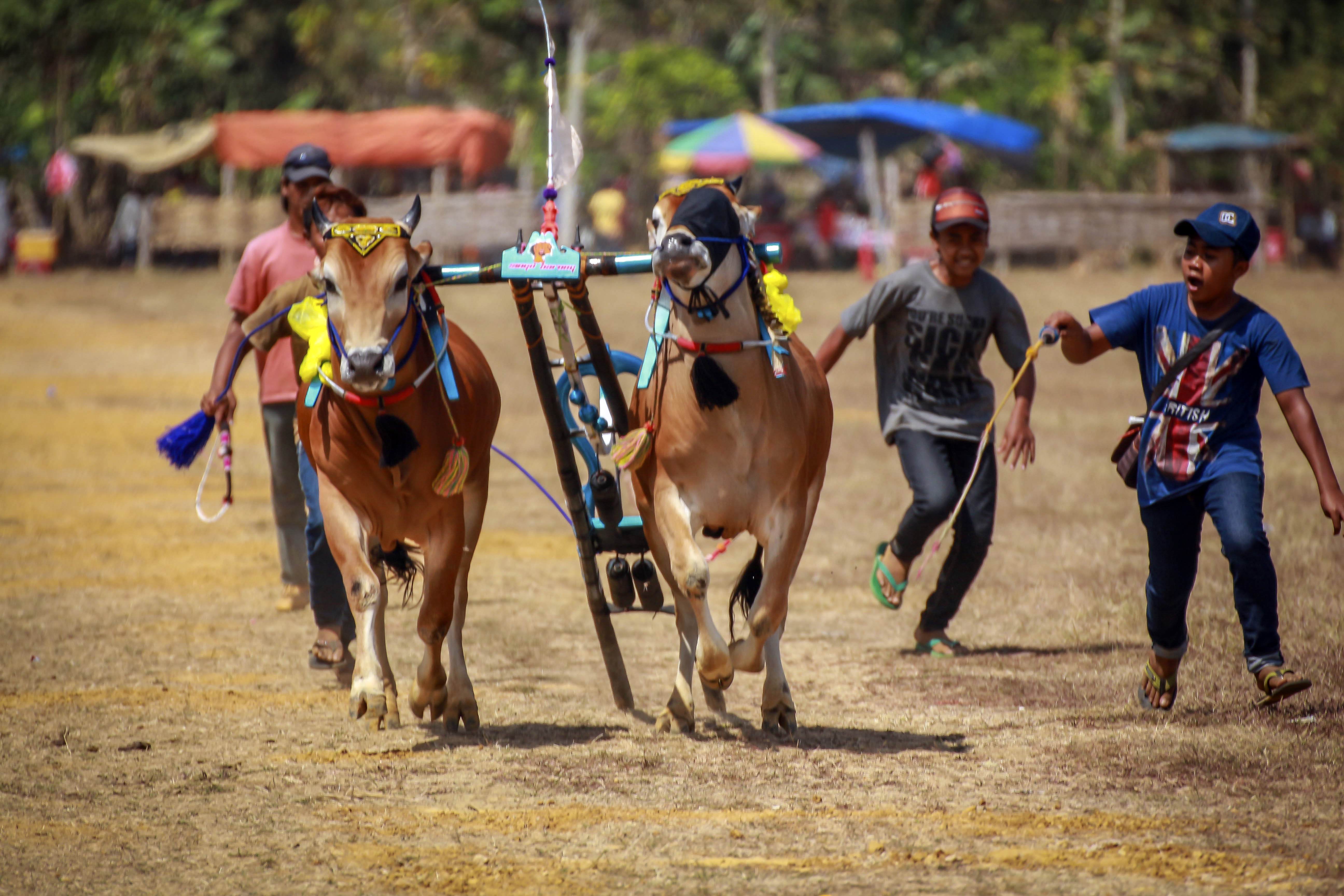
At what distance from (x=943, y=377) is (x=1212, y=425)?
186 centimetres

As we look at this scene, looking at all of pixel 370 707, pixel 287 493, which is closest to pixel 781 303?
pixel 370 707

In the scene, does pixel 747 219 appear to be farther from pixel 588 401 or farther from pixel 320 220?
pixel 320 220

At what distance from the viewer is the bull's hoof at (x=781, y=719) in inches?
241

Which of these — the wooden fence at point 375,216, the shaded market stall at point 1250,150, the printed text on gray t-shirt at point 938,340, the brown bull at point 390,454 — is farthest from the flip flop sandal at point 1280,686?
the shaded market stall at point 1250,150

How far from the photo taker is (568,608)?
9.02 m

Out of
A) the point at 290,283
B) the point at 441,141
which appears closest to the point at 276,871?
the point at 290,283

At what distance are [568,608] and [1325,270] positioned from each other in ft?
84.9

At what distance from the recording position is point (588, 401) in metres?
6.47

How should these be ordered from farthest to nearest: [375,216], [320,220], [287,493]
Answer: [375,216], [287,493], [320,220]

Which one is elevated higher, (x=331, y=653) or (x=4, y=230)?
(x=4, y=230)

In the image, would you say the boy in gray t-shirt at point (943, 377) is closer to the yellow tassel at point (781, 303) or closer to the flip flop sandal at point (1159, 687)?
the yellow tassel at point (781, 303)

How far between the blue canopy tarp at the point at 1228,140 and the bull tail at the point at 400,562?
2971 cm

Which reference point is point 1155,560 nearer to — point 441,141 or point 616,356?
point 616,356

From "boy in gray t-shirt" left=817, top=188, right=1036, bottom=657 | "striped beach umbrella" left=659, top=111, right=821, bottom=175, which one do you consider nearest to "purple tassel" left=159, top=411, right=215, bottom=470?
"boy in gray t-shirt" left=817, top=188, right=1036, bottom=657
